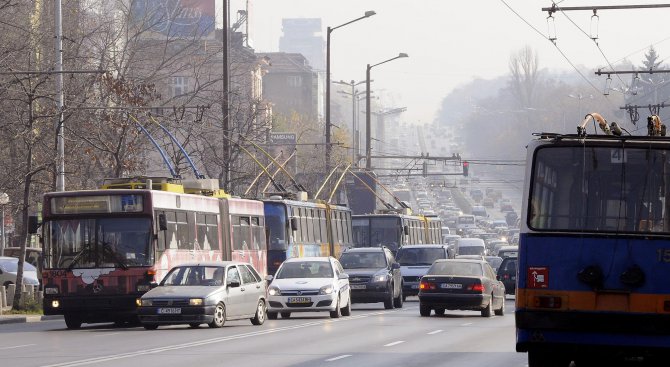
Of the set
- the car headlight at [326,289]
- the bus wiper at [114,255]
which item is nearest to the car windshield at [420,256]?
the car headlight at [326,289]

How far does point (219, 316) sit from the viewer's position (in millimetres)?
29859

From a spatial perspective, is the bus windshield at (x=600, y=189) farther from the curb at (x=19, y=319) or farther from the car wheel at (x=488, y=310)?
the curb at (x=19, y=319)

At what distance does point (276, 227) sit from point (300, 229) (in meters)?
1.93

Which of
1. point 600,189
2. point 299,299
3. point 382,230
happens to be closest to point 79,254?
point 299,299

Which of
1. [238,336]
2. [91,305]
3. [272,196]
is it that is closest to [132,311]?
[91,305]

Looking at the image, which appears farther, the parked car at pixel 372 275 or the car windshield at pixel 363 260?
the car windshield at pixel 363 260

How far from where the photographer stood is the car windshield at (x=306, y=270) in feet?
113

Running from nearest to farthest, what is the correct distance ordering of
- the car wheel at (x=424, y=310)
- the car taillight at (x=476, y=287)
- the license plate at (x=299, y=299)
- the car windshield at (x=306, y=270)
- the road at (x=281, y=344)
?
the road at (x=281, y=344), the license plate at (x=299, y=299), the car windshield at (x=306, y=270), the car taillight at (x=476, y=287), the car wheel at (x=424, y=310)

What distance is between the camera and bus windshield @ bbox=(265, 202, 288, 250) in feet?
148

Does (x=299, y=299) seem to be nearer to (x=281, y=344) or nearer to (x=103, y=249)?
(x=103, y=249)

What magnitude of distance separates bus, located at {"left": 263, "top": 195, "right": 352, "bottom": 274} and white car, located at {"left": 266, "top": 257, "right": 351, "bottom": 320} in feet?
31.9

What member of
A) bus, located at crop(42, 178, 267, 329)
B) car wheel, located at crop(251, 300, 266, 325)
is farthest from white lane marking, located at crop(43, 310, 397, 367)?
bus, located at crop(42, 178, 267, 329)

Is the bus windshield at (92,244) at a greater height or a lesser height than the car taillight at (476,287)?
greater

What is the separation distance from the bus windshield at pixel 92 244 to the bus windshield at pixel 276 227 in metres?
13.3
